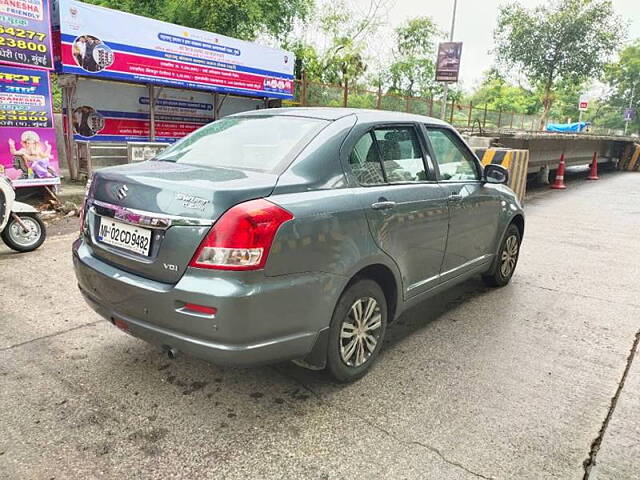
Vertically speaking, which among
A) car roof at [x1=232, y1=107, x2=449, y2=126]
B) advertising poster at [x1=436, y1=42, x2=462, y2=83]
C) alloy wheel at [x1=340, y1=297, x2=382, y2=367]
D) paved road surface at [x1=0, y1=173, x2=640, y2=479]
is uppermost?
advertising poster at [x1=436, y1=42, x2=462, y2=83]

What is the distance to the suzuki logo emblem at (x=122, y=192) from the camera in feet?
8.59

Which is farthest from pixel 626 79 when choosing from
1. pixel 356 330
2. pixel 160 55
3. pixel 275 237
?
pixel 275 237

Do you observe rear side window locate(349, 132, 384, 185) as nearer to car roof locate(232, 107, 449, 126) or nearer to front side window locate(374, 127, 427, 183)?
front side window locate(374, 127, 427, 183)

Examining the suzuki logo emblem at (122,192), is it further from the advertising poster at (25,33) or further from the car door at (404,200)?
the advertising poster at (25,33)

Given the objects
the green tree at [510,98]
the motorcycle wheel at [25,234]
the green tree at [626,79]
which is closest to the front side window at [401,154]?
the motorcycle wheel at [25,234]

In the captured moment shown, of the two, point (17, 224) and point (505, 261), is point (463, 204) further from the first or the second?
point (17, 224)

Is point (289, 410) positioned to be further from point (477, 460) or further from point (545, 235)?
point (545, 235)

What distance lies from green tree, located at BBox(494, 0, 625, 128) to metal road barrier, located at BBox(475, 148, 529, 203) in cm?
2655

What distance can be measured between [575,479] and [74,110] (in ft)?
38.3

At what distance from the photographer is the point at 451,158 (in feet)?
13.3

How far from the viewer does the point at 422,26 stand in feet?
113

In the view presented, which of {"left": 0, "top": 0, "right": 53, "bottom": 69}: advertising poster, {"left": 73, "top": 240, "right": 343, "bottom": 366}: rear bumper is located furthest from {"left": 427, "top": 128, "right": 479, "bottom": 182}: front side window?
{"left": 0, "top": 0, "right": 53, "bottom": 69}: advertising poster

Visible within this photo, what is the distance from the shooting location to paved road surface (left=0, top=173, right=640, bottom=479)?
2.33m

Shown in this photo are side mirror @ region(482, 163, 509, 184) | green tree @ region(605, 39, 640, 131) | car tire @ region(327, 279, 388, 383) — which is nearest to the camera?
car tire @ region(327, 279, 388, 383)
